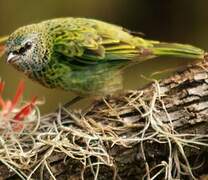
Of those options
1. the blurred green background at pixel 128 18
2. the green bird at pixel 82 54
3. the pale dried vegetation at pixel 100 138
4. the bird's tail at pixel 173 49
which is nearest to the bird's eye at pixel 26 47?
the green bird at pixel 82 54

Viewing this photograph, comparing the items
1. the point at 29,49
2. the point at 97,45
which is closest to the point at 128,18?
the point at 29,49

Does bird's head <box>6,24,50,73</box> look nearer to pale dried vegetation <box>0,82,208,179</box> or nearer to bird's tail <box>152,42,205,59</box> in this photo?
pale dried vegetation <box>0,82,208,179</box>

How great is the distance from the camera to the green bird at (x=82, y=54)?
416 centimetres

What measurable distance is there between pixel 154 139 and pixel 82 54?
73 centimetres

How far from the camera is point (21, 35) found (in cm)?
420

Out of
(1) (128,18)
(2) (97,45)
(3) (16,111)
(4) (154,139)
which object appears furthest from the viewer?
(1) (128,18)

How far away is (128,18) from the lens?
751cm

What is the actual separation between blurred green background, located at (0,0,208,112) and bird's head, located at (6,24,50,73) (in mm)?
2774

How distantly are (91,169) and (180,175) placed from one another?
0.38 meters

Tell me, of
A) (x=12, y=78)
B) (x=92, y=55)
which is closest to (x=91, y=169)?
(x=92, y=55)

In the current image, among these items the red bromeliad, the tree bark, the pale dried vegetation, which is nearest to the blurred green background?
the red bromeliad

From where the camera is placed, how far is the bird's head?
4176 mm

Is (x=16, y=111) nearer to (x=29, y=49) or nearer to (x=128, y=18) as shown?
(x=29, y=49)

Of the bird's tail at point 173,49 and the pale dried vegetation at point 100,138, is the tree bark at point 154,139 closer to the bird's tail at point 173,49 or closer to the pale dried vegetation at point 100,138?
the pale dried vegetation at point 100,138
